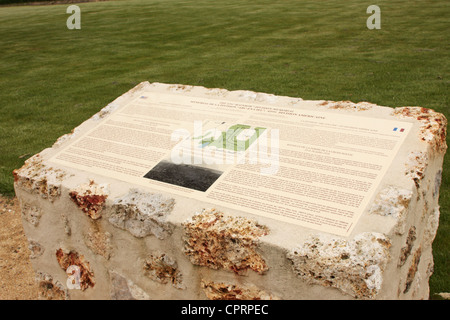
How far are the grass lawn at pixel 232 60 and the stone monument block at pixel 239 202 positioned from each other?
1.25m

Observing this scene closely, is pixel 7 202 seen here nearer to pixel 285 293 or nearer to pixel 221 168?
pixel 221 168

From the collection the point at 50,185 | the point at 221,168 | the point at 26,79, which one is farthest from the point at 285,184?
the point at 26,79

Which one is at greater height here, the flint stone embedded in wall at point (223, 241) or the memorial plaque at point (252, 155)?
the memorial plaque at point (252, 155)

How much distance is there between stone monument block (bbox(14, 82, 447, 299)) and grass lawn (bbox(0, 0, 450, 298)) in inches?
49.3

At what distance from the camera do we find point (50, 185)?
2580 mm

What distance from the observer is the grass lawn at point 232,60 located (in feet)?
19.9

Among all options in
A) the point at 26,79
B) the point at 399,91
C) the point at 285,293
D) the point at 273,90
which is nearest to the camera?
the point at 285,293

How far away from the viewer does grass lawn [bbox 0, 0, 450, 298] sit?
239 inches

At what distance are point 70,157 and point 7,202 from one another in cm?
205

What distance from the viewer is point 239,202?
217 cm
